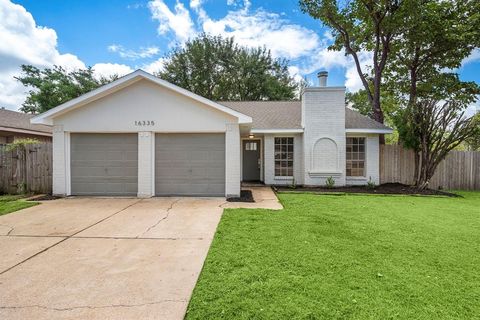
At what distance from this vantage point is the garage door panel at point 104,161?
8750mm

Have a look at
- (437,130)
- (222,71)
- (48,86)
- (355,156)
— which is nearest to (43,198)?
(355,156)

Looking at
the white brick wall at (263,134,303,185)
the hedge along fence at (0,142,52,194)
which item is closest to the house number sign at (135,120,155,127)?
the hedge along fence at (0,142,52,194)

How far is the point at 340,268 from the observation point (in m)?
3.32

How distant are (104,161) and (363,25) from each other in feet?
50.1

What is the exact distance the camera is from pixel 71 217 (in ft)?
19.8

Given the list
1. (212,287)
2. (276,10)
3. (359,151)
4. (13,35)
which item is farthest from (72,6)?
(359,151)

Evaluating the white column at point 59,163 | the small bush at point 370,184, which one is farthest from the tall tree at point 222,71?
the white column at point 59,163

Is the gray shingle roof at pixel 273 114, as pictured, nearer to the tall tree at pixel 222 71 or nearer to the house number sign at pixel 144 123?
the house number sign at pixel 144 123

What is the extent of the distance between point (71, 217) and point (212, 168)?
4271 mm

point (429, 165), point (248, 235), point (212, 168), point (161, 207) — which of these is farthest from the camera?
point (429, 165)

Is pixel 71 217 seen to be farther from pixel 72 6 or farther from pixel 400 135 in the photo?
pixel 400 135

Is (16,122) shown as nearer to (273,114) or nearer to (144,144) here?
(144,144)

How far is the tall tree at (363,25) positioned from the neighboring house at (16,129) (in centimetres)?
1691

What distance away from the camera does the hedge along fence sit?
30.0 ft
